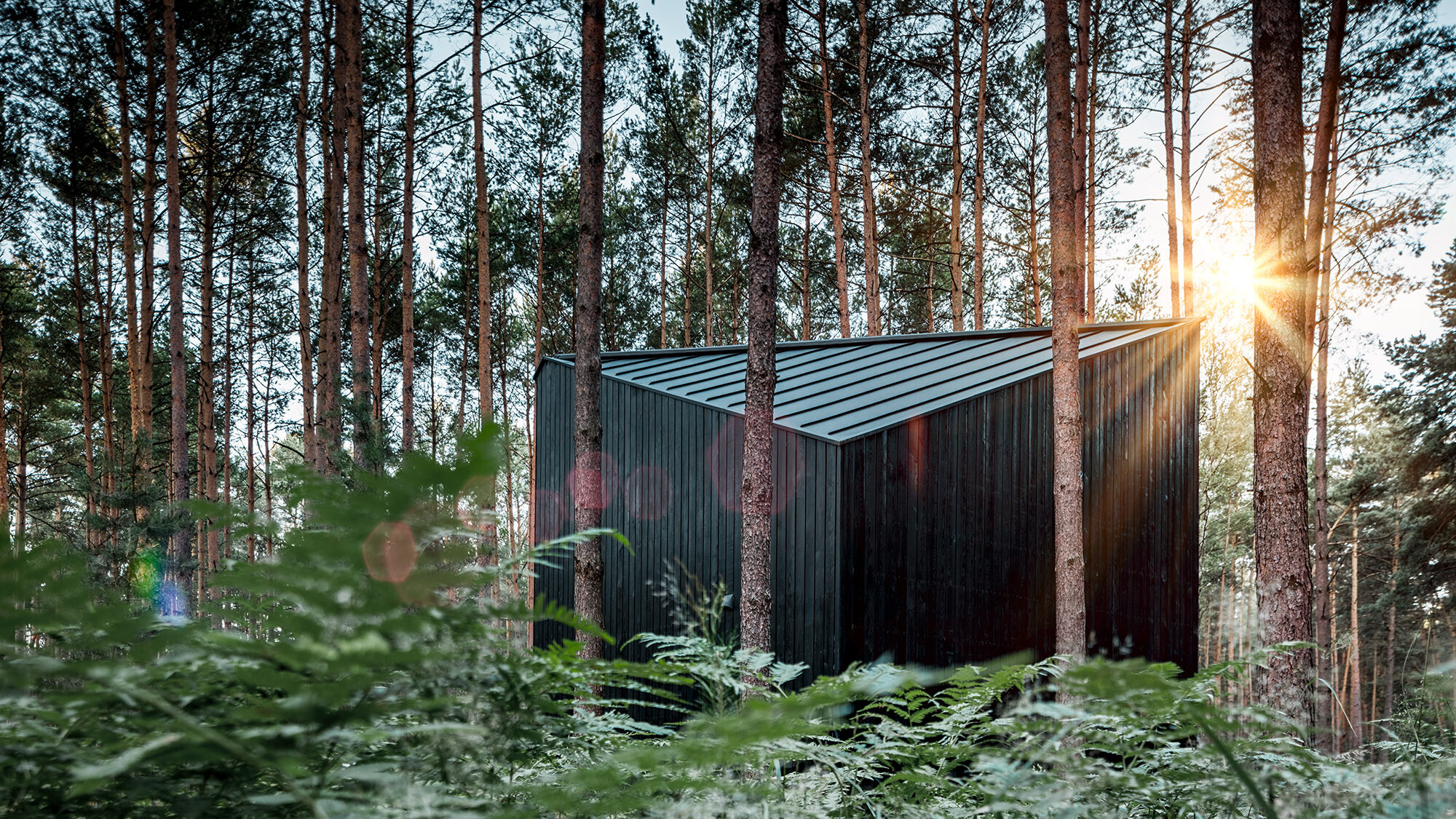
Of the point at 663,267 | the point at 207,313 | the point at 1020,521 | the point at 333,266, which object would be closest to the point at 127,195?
the point at 207,313

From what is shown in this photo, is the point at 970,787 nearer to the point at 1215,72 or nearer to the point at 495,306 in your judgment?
the point at 1215,72

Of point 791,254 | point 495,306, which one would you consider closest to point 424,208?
point 495,306

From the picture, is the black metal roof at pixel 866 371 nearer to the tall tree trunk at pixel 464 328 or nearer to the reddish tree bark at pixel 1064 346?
the reddish tree bark at pixel 1064 346

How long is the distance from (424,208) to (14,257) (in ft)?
27.2

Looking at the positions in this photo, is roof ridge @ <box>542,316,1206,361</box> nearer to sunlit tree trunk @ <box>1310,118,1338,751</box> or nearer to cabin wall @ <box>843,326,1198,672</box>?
cabin wall @ <box>843,326,1198,672</box>

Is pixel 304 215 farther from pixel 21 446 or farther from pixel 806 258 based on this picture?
pixel 806 258

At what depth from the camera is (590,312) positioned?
7004 millimetres

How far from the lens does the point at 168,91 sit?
10.5 metres

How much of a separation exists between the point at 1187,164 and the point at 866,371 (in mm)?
9734

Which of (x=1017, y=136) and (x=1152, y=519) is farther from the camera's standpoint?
(x=1017, y=136)

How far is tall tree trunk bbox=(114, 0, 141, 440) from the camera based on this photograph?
1129 centimetres

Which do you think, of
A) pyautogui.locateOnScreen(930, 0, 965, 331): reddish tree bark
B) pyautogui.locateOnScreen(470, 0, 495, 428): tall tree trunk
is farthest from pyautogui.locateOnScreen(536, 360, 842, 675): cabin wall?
pyautogui.locateOnScreen(930, 0, 965, 331): reddish tree bark

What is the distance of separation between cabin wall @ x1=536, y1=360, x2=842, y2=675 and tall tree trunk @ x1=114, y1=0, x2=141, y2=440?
6.07m

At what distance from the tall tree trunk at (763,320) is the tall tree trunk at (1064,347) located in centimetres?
221
